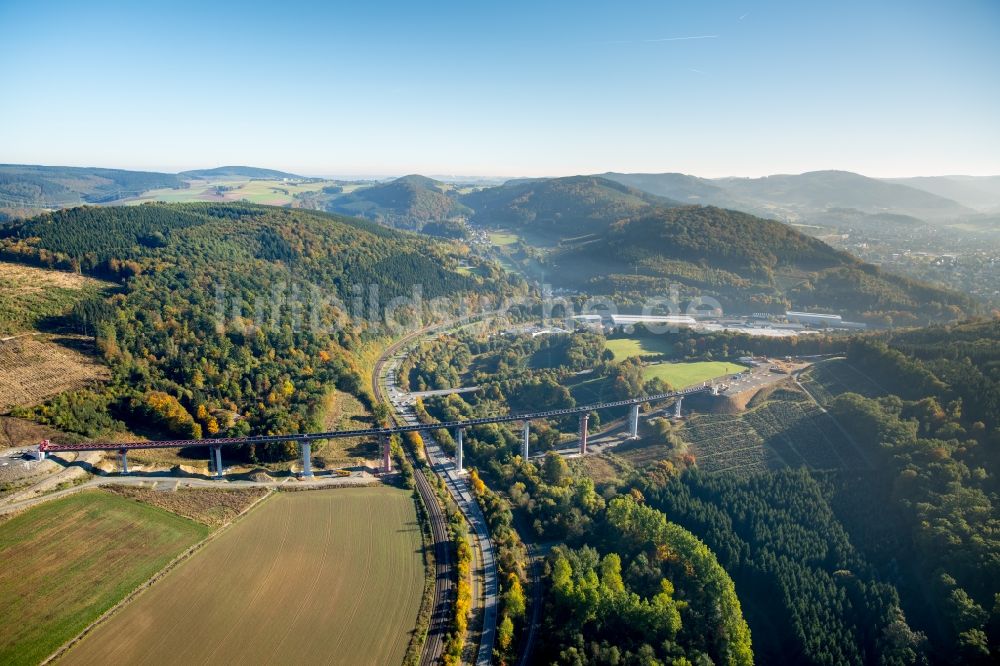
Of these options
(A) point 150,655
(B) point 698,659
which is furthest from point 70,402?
(B) point 698,659

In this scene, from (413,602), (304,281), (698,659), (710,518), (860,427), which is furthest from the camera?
(304,281)

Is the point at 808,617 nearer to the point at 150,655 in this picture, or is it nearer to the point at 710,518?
the point at 710,518

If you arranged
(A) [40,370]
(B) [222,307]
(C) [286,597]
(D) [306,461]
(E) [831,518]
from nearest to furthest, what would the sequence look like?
(C) [286,597], (E) [831,518], (D) [306,461], (A) [40,370], (B) [222,307]

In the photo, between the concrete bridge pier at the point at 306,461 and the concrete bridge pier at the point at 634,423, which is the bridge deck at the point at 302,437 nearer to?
the concrete bridge pier at the point at 306,461

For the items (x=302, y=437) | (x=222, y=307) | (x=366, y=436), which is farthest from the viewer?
(x=222, y=307)

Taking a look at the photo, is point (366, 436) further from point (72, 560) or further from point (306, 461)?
point (72, 560)

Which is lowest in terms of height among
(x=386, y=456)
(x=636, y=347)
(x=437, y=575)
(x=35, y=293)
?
(x=437, y=575)

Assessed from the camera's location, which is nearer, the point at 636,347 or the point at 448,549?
the point at 448,549

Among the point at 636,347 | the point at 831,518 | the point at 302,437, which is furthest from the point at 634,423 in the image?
the point at 302,437

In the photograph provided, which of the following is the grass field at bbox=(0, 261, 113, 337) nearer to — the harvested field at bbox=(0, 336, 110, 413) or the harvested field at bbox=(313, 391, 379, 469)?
the harvested field at bbox=(0, 336, 110, 413)
